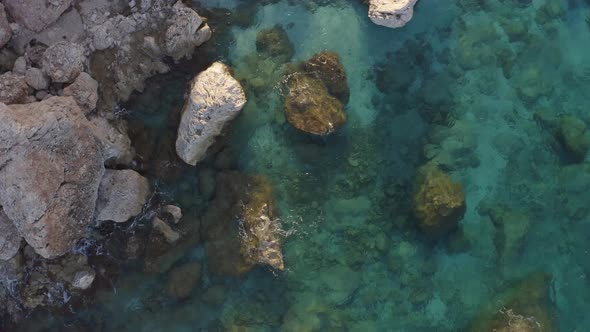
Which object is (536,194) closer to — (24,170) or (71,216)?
(71,216)

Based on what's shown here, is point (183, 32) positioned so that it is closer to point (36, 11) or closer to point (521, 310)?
point (36, 11)

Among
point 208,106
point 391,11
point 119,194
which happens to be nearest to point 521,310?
point 391,11

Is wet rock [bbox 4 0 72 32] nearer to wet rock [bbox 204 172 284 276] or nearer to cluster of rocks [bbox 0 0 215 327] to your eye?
cluster of rocks [bbox 0 0 215 327]

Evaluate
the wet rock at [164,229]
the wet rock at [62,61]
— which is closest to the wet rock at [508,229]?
the wet rock at [164,229]

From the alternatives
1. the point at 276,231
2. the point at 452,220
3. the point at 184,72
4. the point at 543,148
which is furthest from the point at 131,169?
the point at 543,148

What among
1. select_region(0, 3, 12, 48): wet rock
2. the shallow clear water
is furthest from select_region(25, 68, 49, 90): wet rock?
the shallow clear water

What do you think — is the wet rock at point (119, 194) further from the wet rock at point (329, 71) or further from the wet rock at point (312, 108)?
the wet rock at point (329, 71)
